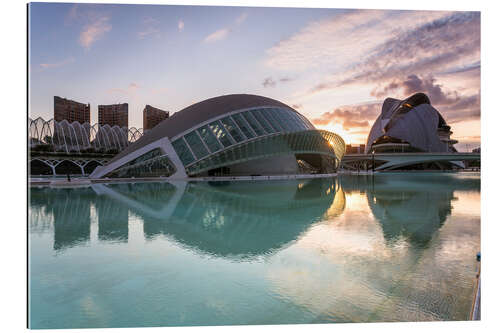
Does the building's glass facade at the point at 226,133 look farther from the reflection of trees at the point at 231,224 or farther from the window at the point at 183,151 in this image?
the reflection of trees at the point at 231,224

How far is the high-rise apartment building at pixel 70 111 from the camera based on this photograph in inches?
2136

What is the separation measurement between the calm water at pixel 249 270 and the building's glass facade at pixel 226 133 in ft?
69.9

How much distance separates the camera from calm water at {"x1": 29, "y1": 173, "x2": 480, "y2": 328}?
3.53 metres

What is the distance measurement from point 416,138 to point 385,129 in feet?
26.9

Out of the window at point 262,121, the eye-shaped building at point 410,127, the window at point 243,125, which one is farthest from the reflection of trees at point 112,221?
the eye-shaped building at point 410,127

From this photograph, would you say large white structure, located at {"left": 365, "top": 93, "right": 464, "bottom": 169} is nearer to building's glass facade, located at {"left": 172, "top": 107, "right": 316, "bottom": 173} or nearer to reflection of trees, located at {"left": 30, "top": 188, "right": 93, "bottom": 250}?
building's glass facade, located at {"left": 172, "top": 107, "right": 316, "bottom": 173}

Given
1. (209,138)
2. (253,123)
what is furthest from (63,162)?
(253,123)

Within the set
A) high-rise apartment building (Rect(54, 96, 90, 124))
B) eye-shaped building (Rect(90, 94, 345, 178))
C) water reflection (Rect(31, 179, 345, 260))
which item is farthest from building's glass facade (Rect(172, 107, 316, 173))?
high-rise apartment building (Rect(54, 96, 90, 124))

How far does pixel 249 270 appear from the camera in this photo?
4.84m

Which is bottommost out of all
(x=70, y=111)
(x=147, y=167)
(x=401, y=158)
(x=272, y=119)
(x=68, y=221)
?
(x=68, y=221)

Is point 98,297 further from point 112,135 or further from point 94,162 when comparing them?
point 112,135

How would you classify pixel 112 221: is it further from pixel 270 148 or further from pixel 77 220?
pixel 270 148

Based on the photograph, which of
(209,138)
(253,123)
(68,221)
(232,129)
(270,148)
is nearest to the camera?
(68,221)

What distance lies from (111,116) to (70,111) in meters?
11.6
